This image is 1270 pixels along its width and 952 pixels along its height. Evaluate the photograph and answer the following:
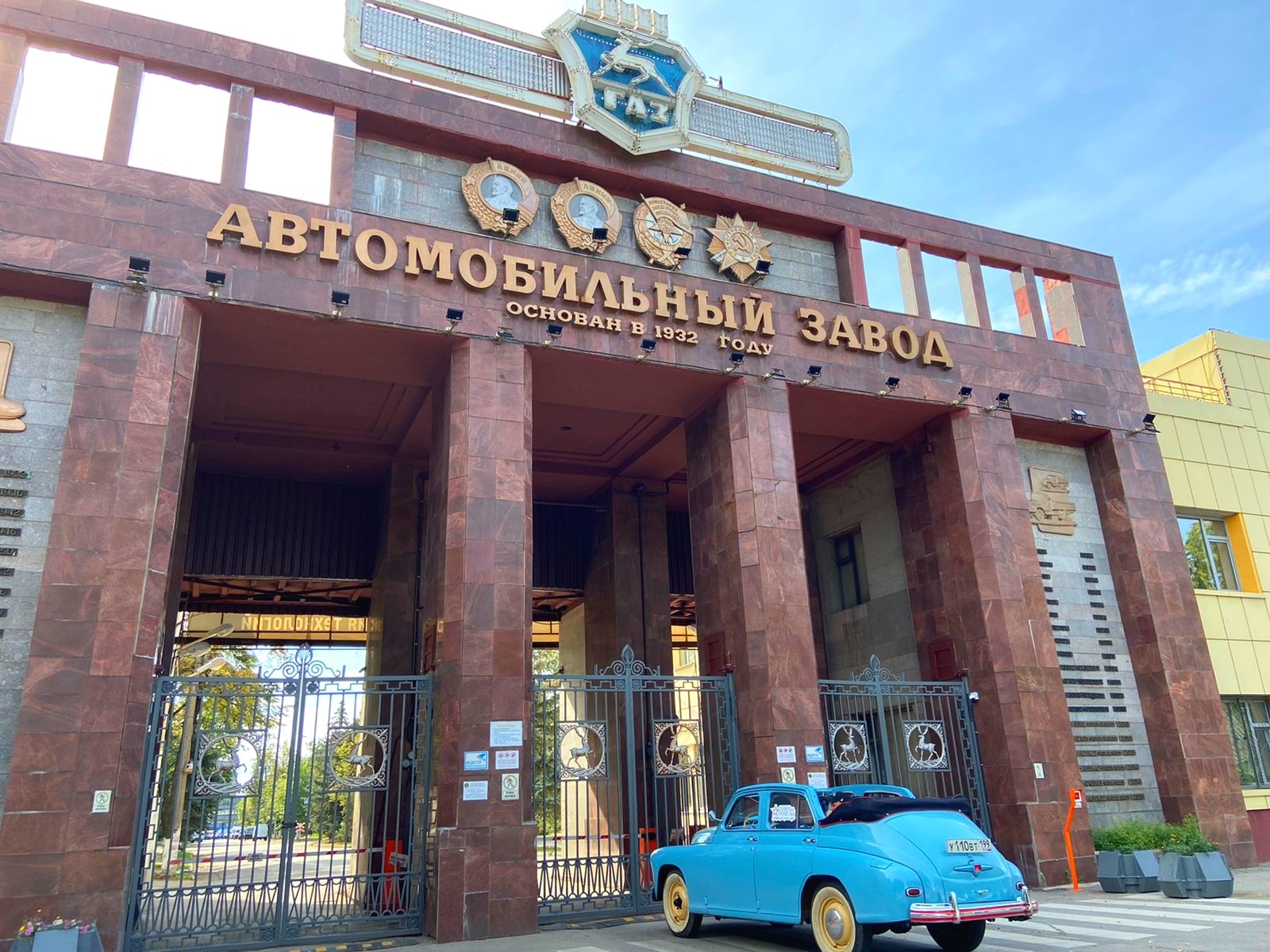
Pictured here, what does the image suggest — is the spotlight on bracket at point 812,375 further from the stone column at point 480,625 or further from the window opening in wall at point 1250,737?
the window opening in wall at point 1250,737

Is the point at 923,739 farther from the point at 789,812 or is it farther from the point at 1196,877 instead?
the point at 789,812

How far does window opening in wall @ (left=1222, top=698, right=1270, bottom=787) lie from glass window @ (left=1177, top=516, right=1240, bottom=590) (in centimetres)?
258

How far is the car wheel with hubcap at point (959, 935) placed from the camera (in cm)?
883

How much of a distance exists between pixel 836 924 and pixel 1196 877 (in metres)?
7.29

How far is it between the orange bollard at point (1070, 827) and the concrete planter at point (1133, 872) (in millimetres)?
681

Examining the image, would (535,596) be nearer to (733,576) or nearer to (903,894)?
(733,576)

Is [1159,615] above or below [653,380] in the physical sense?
below

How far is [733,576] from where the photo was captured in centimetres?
1589

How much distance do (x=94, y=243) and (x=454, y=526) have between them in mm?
6205

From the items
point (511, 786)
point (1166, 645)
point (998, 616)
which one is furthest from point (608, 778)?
point (1166, 645)

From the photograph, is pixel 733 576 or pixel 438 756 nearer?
pixel 438 756

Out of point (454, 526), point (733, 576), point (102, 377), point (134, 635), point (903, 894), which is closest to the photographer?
point (903, 894)

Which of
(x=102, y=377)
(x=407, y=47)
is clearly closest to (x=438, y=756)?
(x=102, y=377)

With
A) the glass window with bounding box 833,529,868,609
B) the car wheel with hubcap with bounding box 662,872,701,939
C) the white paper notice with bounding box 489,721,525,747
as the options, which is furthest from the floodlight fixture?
the car wheel with hubcap with bounding box 662,872,701,939
